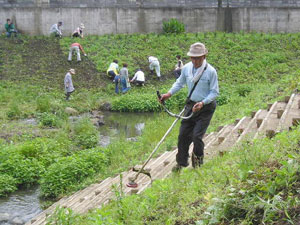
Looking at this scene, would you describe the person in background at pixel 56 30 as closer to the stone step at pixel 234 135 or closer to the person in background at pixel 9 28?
the person in background at pixel 9 28

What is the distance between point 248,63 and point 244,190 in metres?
19.9

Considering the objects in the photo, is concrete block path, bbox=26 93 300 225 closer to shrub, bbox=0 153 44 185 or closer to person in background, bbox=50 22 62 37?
shrub, bbox=0 153 44 185

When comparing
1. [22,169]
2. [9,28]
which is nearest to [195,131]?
[22,169]

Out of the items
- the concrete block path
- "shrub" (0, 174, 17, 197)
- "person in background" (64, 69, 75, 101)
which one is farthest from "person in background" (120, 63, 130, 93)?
"shrub" (0, 174, 17, 197)

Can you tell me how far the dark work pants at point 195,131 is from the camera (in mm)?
7051

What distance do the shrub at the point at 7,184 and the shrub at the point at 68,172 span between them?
756 mm

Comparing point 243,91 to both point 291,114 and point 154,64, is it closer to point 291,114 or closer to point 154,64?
point 154,64

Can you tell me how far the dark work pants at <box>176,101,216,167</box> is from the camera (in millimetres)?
7051

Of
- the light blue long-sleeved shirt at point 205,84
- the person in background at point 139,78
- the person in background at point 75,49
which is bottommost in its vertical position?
the person in background at point 139,78

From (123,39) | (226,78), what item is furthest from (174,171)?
(123,39)

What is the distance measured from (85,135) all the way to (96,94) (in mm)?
6950

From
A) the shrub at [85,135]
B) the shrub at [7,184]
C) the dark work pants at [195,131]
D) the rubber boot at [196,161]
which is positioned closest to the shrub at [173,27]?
the shrub at [85,135]

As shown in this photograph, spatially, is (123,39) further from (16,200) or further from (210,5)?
(16,200)

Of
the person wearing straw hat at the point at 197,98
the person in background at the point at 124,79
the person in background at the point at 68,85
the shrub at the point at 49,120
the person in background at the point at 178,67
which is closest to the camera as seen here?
the person wearing straw hat at the point at 197,98
